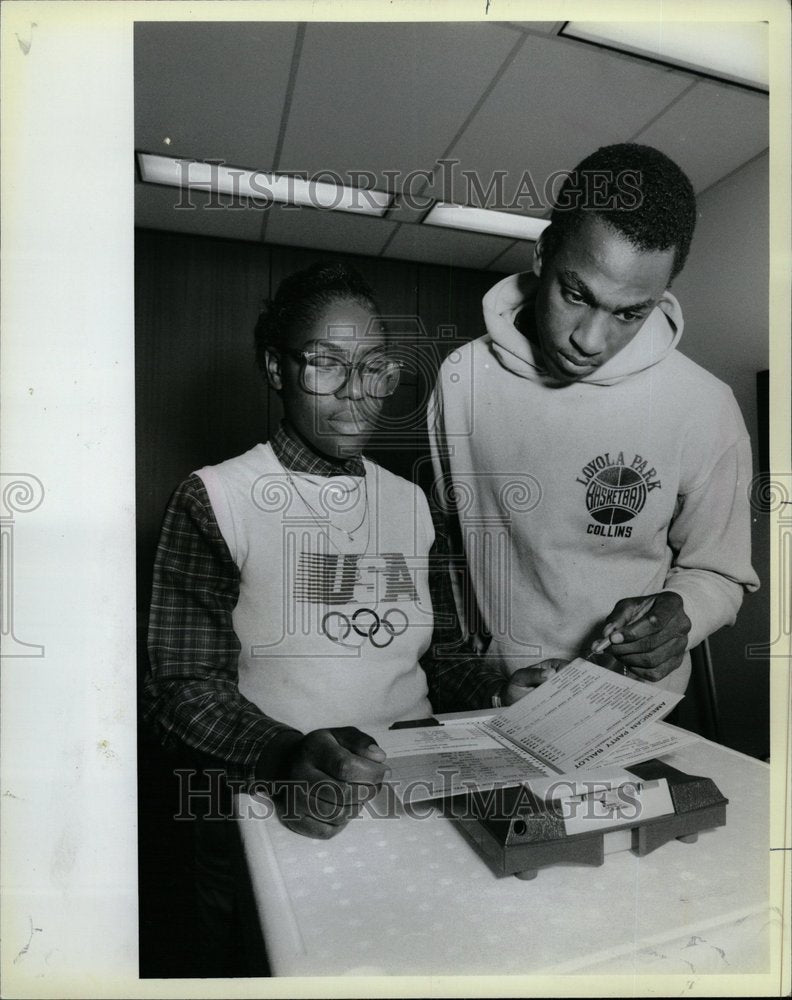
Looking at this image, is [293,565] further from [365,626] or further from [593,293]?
[593,293]

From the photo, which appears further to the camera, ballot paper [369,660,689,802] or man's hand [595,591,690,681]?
man's hand [595,591,690,681]

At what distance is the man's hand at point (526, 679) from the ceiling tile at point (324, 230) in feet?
1.88

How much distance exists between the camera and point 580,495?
935mm

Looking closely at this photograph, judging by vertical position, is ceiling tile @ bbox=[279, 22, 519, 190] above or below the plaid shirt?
above

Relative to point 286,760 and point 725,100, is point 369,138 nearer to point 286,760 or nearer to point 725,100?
point 725,100

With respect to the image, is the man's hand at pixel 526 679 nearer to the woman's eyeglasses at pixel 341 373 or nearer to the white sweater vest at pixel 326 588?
the white sweater vest at pixel 326 588

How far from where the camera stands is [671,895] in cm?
68

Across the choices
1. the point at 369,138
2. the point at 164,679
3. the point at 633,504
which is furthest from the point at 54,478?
the point at 633,504

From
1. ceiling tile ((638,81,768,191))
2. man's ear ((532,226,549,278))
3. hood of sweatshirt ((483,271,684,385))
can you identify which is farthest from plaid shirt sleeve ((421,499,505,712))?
ceiling tile ((638,81,768,191))

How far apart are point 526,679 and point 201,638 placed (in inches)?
16.5

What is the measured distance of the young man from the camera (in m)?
0.93

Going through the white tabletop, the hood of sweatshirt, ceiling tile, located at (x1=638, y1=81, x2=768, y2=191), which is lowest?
the white tabletop

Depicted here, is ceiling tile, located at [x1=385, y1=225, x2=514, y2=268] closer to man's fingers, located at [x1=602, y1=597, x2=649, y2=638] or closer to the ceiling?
the ceiling

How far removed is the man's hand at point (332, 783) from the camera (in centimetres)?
76
